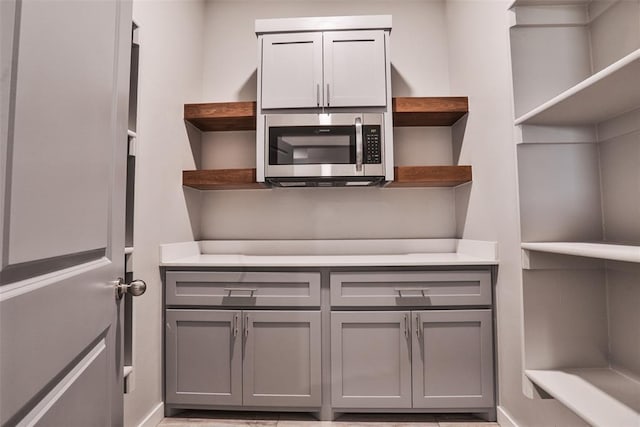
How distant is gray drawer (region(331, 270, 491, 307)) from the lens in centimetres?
179

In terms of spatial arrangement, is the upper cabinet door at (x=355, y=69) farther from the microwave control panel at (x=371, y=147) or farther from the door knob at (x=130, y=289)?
the door knob at (x=130, y=289)

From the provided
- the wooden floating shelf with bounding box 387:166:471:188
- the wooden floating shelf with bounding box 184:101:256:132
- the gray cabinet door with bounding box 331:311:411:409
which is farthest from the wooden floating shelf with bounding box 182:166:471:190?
the gray cabinet door with bounding box 331:311:411:409

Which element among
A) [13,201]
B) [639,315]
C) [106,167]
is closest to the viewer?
[13,201]

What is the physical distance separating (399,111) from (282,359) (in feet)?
5.41

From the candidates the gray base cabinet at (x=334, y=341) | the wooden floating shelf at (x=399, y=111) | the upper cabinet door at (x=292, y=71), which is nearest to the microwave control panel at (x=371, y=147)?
the wooden floating shelf at (x=399, y=111)

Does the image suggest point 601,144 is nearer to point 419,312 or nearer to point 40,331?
point 419,312

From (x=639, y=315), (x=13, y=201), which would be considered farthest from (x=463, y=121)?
(x=13, y=201)

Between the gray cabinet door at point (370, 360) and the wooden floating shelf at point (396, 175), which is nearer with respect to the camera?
the gray cabinet door at point (370, 360)

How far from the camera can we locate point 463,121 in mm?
2193

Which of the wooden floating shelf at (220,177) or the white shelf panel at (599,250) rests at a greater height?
the wooden floating shelf at (220,177)

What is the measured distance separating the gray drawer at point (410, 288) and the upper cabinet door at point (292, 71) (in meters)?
1.11

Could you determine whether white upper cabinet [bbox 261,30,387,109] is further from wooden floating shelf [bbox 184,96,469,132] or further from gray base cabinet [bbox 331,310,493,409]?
gray base cabinet [bbox 331,310,493,409]

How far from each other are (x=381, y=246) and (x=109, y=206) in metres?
1.87

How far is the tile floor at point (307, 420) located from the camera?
1.77 meters
